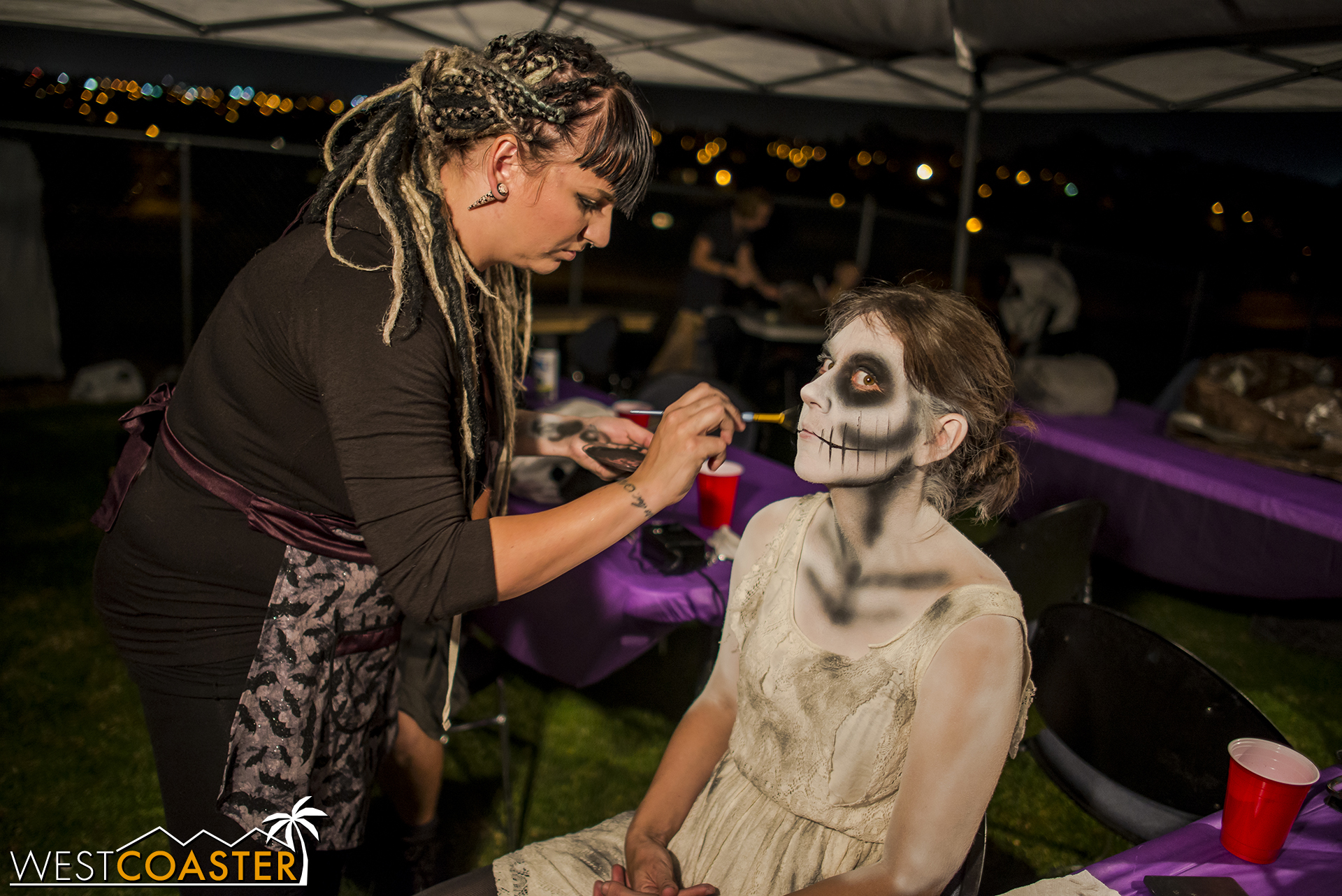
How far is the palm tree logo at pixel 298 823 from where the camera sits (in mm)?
1326

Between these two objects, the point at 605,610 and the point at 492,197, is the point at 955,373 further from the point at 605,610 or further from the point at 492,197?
the point at 605,610

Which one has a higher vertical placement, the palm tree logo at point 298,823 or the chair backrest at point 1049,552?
the chair backrest at point 1049,552

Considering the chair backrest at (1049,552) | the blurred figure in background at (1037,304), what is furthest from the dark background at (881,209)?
the chair backrest at (1049,552)

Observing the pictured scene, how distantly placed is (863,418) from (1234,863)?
2.67 ft

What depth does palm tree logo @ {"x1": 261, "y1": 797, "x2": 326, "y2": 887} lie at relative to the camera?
1.33 m

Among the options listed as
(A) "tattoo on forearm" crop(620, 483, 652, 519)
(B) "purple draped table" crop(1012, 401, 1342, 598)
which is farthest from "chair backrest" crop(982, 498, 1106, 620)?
(A) "tattoo on forearm" crop(620, 483, 652, 519)

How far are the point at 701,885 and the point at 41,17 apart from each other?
232 inches

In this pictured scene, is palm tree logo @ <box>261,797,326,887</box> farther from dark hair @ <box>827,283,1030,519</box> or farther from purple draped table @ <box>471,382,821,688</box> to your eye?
dark hair @ <box>827,283,1030,519</box>

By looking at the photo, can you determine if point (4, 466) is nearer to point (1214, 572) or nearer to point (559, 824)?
point (559, 824)

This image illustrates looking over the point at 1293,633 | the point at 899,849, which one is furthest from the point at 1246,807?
the point at 1293,633

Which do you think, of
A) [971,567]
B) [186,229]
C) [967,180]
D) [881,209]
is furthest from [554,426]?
[881,209]

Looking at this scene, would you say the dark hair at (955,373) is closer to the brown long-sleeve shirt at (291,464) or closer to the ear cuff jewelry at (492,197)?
the ear cuff jewelry at (492,197)

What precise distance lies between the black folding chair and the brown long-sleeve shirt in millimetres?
1389

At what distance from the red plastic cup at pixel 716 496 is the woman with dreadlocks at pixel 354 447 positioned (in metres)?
0.88
